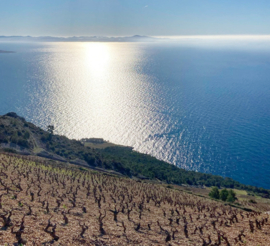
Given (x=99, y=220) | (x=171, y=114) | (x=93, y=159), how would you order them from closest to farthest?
(x=99, y=220), (x=93, y=159), (x=171, y=114)

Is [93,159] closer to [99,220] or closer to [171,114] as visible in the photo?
[99,220]

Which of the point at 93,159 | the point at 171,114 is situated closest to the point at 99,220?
the point at 93,159

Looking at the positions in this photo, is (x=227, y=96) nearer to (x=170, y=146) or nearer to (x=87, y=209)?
(x=170, y=146)

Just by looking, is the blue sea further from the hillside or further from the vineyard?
the vineyard

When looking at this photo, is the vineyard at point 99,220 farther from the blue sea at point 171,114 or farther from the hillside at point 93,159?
the blue sea at point 171,114

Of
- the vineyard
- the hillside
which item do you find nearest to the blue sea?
the hillside

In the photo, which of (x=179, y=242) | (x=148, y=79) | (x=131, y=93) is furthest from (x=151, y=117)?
(x=179, y=242)
